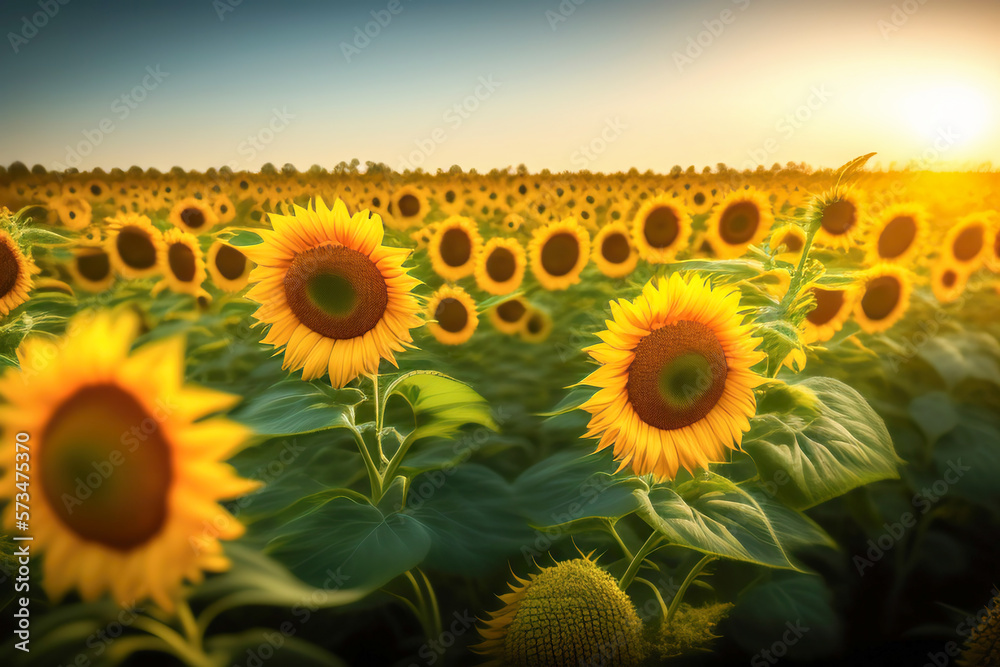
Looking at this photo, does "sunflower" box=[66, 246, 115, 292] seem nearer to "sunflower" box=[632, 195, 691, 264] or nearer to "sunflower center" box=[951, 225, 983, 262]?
"sunflower" box=[632, 195, 691, 264]

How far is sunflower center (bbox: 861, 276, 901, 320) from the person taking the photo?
10.6 ft

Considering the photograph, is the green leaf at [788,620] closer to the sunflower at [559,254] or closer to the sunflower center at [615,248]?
the sunflower at [559,254]

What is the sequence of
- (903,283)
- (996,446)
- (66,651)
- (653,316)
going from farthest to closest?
(903,283)
(996,446)
(653,316)
(66,651)

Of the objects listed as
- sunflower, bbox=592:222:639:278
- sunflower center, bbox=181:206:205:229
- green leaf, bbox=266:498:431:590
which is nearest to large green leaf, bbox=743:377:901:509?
green leaf, bbox=266:498:431:590

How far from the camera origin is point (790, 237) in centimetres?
387

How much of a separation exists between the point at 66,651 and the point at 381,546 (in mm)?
569

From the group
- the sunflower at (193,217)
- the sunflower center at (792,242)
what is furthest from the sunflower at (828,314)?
the sunflower at (193,217)

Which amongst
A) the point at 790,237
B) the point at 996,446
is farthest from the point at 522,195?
the point at 996,446

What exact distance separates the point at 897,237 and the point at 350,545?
4534 millimetres

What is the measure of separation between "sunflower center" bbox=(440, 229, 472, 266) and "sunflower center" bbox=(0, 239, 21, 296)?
3.13 metres

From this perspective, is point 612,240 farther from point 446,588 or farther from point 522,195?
point 522,195

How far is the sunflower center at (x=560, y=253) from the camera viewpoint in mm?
4660

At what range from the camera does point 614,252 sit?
16.4ft

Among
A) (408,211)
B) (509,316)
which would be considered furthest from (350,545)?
(408,211)
